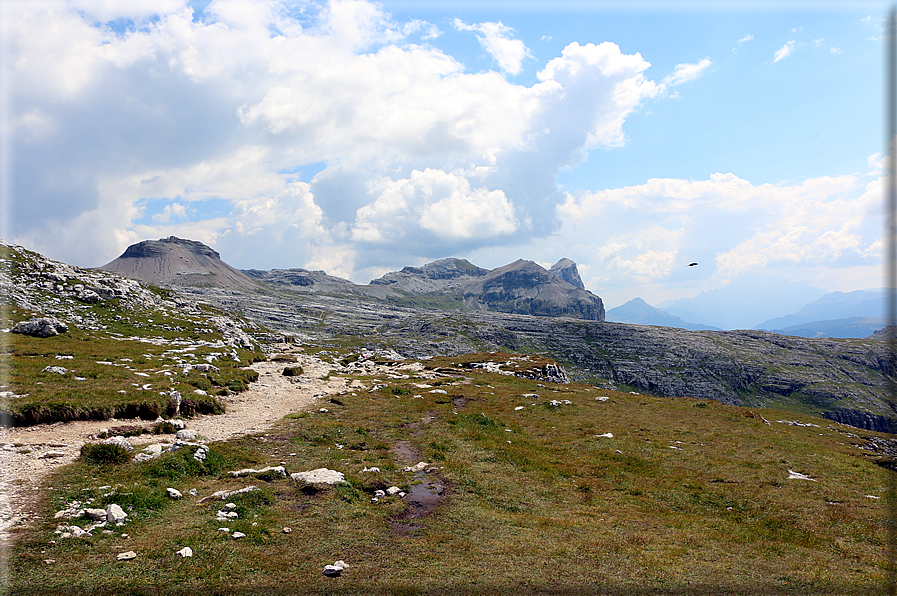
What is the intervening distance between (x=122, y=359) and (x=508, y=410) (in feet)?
138

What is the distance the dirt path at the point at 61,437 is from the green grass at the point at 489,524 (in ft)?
2.73

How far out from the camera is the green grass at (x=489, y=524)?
11672 millimetres

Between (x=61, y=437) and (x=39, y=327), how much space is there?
33.8 metres

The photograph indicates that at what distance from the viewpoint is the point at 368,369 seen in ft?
271

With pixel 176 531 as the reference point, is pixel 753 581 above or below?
below

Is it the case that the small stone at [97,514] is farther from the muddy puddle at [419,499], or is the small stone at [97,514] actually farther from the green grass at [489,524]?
the muddy puddle at [419,499]

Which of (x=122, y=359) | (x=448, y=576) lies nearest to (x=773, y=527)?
(x=448, y=576)

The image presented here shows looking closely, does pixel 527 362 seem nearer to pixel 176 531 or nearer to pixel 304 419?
pixel 304 419

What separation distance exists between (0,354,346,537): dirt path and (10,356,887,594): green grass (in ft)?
2.73

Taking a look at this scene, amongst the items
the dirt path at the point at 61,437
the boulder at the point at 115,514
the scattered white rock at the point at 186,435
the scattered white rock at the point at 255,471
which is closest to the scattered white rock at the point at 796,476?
the scattered white rock at the point at 255,471

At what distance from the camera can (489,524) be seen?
17031 millimetres

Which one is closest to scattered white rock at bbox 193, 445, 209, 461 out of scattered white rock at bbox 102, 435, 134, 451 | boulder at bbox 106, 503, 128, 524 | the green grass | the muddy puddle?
the green grass

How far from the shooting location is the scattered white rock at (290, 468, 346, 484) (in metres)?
19.1

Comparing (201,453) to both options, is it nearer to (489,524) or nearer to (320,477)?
(320,477)
